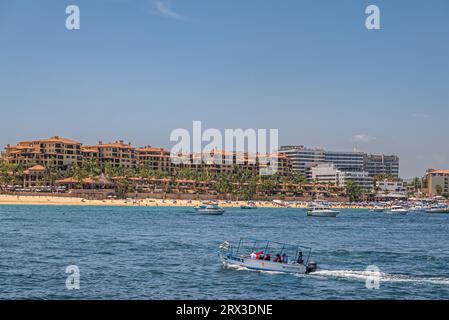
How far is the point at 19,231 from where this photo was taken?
286 feet

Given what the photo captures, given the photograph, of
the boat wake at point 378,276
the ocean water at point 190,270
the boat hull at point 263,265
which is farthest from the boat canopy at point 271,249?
the boat wake at point 378,276

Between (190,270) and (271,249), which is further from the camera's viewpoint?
(271,249)

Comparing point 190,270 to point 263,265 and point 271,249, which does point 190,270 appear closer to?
point 263,265

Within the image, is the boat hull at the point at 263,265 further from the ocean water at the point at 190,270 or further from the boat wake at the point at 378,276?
the boat wake at the point at 378,276

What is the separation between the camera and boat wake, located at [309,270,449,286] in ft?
150

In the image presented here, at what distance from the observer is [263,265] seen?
49219 mm

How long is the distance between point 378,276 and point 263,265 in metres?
8.45

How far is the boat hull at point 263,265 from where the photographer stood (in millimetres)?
48125

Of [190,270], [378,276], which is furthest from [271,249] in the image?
[378,276]

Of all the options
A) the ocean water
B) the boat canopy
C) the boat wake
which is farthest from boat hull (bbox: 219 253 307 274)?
the boat canopy
